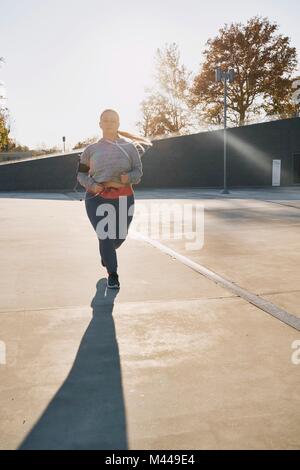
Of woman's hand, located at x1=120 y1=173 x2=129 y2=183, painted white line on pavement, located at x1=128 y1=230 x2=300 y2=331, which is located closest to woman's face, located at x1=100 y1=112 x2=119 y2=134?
woman's hand, located at x1=120 y1=173 x2=129 y2=183

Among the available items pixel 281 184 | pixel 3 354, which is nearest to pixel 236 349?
pixel 3 354

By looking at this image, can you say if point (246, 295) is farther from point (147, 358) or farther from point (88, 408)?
point (88, 408)

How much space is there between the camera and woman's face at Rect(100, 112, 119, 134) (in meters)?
4.64

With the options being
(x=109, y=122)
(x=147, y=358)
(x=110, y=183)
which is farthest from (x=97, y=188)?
(x=147, y=358)

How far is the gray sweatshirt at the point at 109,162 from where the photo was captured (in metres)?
4.63

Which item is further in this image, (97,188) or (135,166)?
(135,166)

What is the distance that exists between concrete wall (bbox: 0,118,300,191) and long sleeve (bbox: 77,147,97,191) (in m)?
25.0

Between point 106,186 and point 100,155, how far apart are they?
309mm

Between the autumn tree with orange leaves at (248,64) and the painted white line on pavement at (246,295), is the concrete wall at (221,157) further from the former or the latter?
the painted white line on pavement at (246,295)

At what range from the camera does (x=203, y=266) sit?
5707 mm

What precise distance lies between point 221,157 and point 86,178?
87.4 feet

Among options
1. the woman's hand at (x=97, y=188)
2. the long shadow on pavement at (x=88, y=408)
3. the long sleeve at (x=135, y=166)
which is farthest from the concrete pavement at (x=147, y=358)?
the long sleeve at (x=135, y=166)

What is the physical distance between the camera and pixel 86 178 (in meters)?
4.73

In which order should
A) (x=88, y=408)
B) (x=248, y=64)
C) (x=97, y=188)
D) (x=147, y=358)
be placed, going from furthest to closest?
(x=248, y=64)
(x=97, y=188)
(x=147, y=358)
(x=88, y=408)
